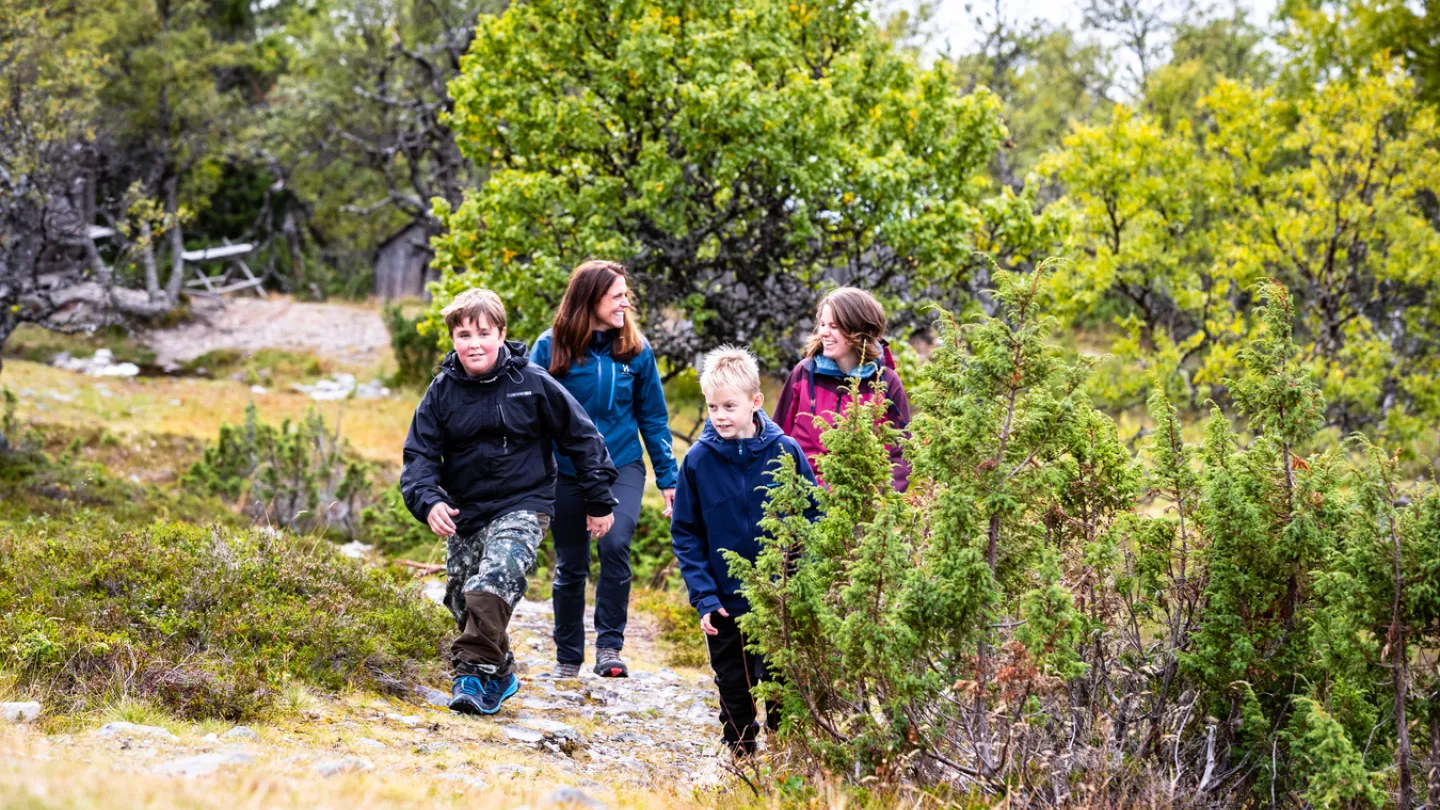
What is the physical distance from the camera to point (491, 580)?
539cm

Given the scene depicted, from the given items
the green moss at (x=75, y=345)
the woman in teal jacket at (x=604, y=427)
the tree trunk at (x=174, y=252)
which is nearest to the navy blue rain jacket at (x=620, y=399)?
the woman in teal jacket at (x=604, y=427)

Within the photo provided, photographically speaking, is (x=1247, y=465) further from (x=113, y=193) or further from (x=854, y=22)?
(x=113, y=193)

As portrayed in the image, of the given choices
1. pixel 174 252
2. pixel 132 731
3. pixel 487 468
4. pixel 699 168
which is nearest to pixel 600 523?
pixel 487 468

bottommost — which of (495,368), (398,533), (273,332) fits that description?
(398,533)

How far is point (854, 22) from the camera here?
1341cm

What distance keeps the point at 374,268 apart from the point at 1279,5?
33.7 m

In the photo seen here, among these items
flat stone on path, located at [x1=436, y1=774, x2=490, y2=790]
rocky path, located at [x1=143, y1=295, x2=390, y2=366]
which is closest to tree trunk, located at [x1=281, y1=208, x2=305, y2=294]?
rocky path, located at [x1=143, y1=295, x2=390, y2=366]

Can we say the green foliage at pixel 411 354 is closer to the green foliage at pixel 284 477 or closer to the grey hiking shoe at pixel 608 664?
the green foliage at pixel 284 477

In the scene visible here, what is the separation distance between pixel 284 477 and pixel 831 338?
881cm

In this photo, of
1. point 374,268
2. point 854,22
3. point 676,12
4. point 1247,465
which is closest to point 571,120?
point 676,12

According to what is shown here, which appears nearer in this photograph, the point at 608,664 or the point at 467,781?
the point at 467,781

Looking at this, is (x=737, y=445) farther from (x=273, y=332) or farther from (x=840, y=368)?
(x=273, y=332)

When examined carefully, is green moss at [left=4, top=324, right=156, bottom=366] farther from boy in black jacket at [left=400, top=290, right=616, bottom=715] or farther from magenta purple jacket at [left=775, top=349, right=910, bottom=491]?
magenta purple jacket at [left=775, top=349, right=910, bottom=491]

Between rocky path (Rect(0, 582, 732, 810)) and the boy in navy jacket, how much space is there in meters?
0.38
